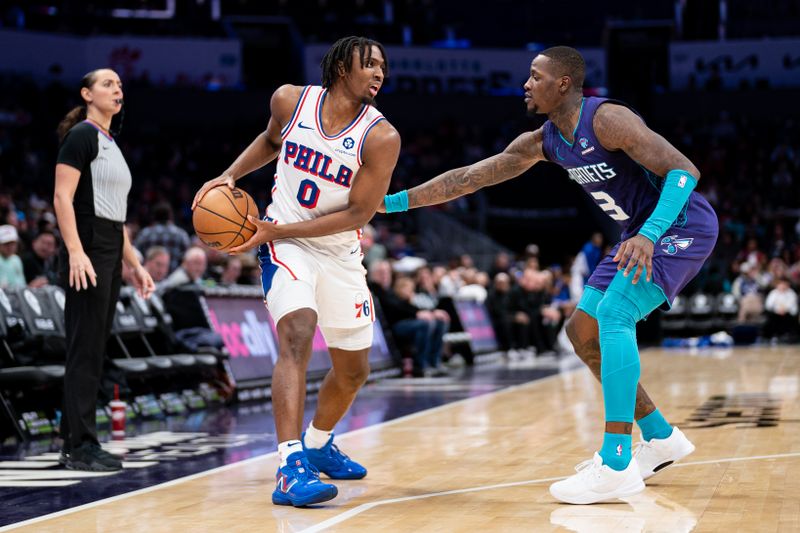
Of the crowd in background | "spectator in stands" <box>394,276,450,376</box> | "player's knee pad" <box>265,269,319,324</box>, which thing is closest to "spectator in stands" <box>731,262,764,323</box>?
the crowd in background

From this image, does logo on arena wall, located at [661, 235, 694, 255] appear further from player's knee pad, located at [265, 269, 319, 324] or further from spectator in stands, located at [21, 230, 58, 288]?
spectator in stands, located at [21, 230, 58, 288]

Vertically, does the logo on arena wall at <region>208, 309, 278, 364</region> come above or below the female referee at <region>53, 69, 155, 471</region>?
below

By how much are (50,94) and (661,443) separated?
21.5 metres

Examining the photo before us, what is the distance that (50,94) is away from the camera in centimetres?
2350

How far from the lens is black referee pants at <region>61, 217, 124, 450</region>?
5.21m

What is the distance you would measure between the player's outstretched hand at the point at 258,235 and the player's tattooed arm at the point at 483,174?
2.49 feet

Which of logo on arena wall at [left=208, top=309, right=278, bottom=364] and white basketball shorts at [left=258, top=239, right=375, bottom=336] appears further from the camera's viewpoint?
logo on arena wall at [left=208, top=309, right=278, bottom=364]

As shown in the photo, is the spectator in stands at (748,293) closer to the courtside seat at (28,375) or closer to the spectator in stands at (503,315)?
the spectator in stands at (503,315)

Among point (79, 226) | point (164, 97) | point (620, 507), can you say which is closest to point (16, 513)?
point (79, 226)

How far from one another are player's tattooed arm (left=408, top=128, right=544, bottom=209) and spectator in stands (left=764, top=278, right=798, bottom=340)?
50.2 feet

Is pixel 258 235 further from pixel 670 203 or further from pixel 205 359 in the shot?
pixel 205 359

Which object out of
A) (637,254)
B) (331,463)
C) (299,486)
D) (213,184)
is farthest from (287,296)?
(637,254)

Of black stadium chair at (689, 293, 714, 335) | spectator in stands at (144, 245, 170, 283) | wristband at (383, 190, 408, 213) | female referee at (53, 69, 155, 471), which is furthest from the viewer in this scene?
black stadium chair at (689, 293, 714, 335)

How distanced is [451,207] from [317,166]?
69.2ft
